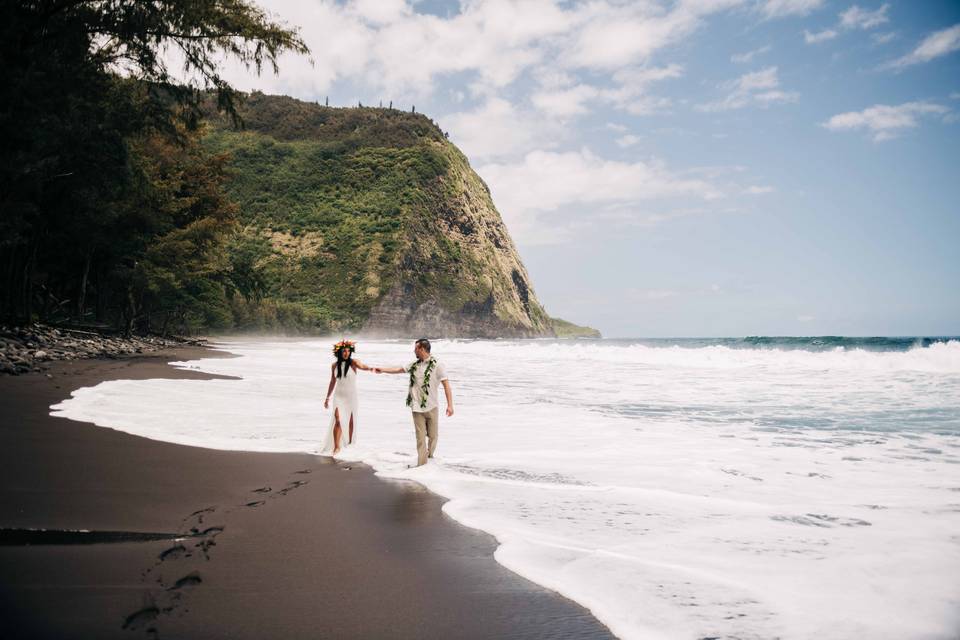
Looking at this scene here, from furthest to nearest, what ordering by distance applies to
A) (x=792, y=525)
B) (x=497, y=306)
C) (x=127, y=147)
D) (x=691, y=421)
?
(x=497, y=306), (x=127, y=147), (x=691, y=421), (x=792, y=525)

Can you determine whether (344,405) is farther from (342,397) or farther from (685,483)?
(685,483)

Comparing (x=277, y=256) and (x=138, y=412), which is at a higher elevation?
(x=277, y=256)

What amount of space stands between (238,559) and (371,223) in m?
94.9

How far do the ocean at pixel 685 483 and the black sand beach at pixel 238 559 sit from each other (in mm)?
467

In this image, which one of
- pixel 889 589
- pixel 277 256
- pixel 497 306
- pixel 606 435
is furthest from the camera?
pixel 497 306

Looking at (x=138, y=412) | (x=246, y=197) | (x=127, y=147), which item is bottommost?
(x=138, y=412)

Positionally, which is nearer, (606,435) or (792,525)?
(792,525)

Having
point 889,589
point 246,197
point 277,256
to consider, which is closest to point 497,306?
point 277,256

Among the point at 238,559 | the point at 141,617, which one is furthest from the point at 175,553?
the point at 141,617

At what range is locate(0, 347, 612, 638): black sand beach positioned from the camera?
9.92 feet

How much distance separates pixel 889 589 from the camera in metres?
3.74

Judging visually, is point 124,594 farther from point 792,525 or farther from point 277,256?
point 277,256

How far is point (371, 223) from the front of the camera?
96.0 meters

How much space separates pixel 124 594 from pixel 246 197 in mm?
103455
